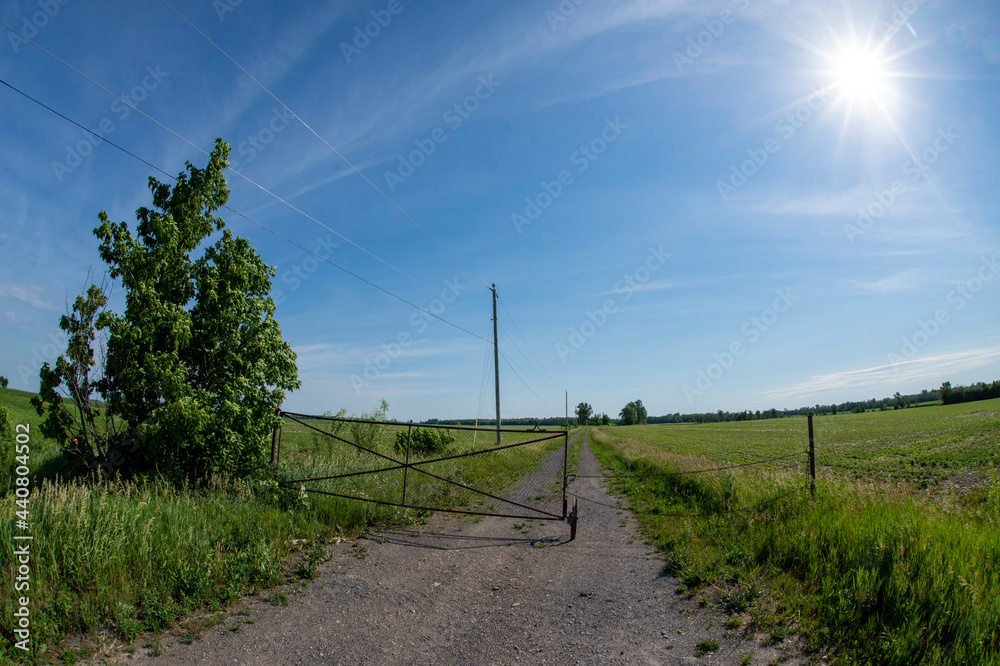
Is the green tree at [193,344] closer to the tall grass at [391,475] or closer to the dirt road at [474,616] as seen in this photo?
the tall grass at [391,475]

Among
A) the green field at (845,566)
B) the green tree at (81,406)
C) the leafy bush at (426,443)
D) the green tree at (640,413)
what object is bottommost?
the green tree at (640,413)

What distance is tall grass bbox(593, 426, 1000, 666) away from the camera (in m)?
3.93

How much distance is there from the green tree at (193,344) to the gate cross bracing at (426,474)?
1.05 metres

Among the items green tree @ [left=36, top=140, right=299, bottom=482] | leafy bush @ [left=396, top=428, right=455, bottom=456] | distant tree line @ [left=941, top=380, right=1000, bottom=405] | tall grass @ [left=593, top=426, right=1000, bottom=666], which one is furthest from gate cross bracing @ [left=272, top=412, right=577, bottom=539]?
distant tree line @ [left=941, top=380, right=1000, bottom=405]

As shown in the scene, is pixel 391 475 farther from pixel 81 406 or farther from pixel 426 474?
pixel 81 406

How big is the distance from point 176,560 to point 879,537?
316 inches

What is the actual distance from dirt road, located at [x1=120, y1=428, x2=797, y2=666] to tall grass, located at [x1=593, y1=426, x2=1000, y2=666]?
1.98 ft

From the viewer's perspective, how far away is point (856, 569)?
16.7ft

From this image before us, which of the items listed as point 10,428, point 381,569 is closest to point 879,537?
point 381,569

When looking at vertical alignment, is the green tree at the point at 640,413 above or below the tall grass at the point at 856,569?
below

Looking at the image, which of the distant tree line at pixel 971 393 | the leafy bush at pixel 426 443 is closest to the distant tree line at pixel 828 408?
the distant tree line at pixel 971 393

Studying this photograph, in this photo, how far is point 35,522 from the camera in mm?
4953

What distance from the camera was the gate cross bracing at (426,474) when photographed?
8797 mm

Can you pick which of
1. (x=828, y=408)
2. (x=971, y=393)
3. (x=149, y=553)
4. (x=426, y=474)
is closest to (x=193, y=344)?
(x=149, y=553)
